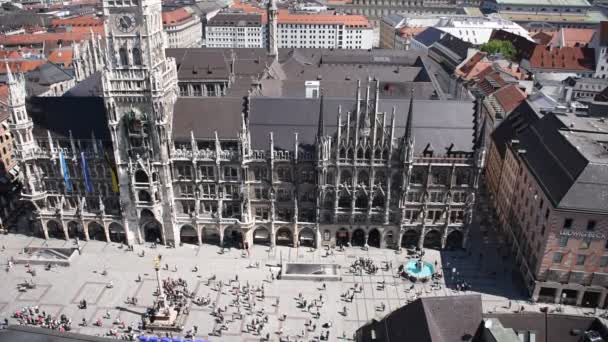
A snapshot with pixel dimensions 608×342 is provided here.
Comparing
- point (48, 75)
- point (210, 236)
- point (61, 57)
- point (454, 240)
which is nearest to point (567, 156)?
point (454, 240)

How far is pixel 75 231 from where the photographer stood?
104m

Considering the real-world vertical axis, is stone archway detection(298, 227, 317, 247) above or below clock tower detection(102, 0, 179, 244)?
below

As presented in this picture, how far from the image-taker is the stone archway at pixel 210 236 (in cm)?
10181

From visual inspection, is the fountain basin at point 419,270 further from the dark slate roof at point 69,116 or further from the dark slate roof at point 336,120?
the dark slate roof at point 69,116

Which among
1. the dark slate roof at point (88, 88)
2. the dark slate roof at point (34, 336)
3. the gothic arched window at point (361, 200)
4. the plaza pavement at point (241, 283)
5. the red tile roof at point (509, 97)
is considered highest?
the dark slate roof at point (88, 88)

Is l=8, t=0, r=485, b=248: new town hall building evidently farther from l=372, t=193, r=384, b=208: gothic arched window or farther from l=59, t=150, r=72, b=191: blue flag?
A: l=372, t=193, r=384, b=208: gothic arched window

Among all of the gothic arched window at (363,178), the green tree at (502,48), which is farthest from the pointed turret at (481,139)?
the green tree at (502,48)

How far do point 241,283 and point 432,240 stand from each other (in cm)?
3842

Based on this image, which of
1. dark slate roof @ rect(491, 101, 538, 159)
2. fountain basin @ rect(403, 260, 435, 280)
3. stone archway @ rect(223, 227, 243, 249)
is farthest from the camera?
dark slate roof @ rect(491, 101, 538, 159)

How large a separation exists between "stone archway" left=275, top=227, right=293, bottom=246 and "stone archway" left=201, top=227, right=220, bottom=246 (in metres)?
11.9

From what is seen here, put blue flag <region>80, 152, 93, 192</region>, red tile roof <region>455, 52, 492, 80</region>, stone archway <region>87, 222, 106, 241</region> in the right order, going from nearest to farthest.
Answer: blue flag <region>80, 152, 93, 192</region>, stone archway <region>87, 222, 106, 241</region>, red tile roof <region>455, 52, 492, 80</region>

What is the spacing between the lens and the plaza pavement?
8244 centimetres

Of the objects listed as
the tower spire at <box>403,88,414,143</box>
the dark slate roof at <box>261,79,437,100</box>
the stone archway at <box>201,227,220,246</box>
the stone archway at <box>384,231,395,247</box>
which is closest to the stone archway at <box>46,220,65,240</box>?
the stone archway at <box>201,227,220,246</box>

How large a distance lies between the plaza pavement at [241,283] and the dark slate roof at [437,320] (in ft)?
72.0
